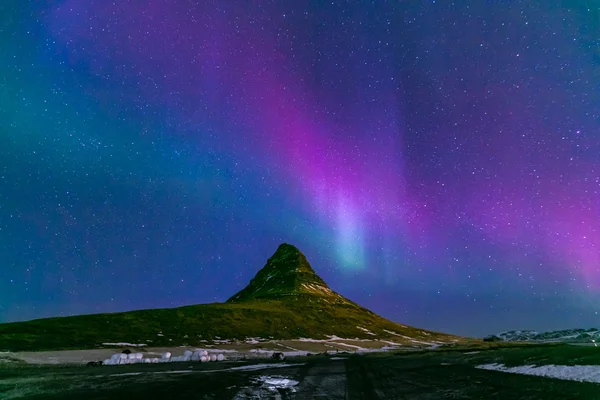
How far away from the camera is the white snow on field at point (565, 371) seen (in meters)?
36.0

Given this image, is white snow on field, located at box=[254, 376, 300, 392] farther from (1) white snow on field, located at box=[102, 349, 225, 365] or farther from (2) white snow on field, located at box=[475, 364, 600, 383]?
(1) white snow on field, located at box=[102, 349, 225, 365]

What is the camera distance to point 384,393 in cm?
3381

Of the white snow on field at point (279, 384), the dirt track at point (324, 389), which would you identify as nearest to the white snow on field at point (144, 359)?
the dirt track at point (324, 389)

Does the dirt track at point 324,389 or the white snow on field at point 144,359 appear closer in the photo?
the dirt track at point 324,389

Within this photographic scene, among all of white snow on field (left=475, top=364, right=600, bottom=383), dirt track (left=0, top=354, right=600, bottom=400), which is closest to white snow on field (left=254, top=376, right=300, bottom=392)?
dirt track (left=0, top=354, right=600, bottom=400)

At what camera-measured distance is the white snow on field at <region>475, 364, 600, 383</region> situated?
36.0 m

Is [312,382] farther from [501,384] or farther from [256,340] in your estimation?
[256,340]

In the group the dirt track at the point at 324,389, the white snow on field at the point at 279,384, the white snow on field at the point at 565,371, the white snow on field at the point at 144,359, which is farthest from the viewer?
Answer: the white snow on field at the point at 144,359

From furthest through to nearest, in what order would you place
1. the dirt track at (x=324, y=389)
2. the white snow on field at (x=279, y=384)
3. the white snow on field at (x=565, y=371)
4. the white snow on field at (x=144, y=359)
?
the white snow on field at (x=144, y=359), the white snow on field at (x=279, y=384), the white snow on field at (x=565, y=371), the dirt track at (x=324, y=389)

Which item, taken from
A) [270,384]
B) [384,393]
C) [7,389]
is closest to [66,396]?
[7,389]

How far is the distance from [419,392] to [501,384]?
8.51 meters

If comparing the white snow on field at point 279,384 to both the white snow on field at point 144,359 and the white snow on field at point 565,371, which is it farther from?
the white snow on field at point 144,359

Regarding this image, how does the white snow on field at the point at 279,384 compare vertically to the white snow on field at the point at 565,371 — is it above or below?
below

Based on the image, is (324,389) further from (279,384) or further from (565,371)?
(565,371)
